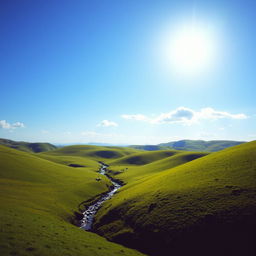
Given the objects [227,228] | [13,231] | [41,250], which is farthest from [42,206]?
[227,228]

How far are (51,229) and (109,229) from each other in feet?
47.7

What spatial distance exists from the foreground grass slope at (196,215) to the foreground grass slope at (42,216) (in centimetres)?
579

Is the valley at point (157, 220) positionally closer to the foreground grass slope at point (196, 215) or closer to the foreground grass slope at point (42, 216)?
the foreground grass slope at point (196, 215)

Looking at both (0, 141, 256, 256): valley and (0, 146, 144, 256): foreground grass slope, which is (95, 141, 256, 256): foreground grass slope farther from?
(0, 146, 144, 256): foreground grass slope

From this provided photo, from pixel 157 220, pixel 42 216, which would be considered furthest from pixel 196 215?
pixel 42 216

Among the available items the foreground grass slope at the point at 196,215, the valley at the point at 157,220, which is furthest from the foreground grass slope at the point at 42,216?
the foreground grass slope at the point at 196,215

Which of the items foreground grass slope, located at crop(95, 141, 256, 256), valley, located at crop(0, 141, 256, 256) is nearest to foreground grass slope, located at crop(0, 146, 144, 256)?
valley, located at crop(0, 141, 256, 256)

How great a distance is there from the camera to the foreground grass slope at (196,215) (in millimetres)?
24547

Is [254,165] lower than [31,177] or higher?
higher

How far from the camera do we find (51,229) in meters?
28.9

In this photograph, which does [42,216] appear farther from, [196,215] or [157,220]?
[196,215]

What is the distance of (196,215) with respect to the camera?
29.6 metres

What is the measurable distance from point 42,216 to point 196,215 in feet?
112

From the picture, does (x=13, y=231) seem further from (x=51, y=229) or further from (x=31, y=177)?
(x=31, y=177)
